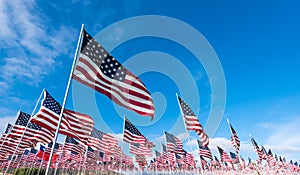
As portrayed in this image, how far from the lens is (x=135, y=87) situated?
32.0 feet

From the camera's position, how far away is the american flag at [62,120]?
37.3ft

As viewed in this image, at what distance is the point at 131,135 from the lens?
23125mm

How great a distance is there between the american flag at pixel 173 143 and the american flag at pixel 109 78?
2002 cm

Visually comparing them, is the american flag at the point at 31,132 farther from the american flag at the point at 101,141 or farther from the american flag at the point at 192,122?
the american flag at the point at 192,122

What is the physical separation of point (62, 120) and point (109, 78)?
6.07m

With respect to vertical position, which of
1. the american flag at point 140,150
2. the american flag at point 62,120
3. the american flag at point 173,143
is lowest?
the american flag at point 62,120

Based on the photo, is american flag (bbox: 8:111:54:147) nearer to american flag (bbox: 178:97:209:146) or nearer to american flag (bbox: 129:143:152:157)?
american flag (bbox: 178:97:209:146)

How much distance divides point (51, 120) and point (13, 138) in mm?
11797

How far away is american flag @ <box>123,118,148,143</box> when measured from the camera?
22.5 m

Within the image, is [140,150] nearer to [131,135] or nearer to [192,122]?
[131,135]

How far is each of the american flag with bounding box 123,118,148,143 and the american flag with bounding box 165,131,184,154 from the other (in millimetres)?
6813

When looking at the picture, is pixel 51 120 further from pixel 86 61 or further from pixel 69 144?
pixel 69 144

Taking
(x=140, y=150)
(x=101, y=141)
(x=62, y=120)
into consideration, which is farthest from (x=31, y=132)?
(x=140, y=150)

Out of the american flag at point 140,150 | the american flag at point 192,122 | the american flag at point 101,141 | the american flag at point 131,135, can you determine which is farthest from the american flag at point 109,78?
the american flag at point 140,150
